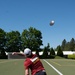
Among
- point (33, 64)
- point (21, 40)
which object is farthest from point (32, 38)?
point (33, 64)

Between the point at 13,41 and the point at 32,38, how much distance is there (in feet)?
25.9

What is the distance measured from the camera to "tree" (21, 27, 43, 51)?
12125cm

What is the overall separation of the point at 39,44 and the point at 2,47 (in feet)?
49.3

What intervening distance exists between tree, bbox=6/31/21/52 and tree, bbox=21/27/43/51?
2202 millimetres

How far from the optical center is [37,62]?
8.39m

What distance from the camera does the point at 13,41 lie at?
123m

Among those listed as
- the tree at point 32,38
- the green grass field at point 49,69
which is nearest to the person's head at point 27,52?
the green grass field at point 49,69

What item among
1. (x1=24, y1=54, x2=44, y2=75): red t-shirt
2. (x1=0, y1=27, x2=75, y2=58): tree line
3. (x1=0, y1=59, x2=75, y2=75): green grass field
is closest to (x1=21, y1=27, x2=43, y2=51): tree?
(x1=0, y1=27, x2=75, y2=58): tree line

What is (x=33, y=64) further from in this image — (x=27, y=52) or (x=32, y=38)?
(x=32, y=38)

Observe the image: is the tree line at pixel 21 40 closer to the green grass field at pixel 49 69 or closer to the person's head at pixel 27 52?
the green grass field at pixel 49 69

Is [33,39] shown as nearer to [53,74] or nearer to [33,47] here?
[33,47]

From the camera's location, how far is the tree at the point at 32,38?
398 ft

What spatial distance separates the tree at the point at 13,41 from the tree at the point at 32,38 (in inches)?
86.7

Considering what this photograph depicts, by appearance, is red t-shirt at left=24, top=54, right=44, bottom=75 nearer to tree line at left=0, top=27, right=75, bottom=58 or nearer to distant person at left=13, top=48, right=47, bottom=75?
distant person at left=13, top=48, right=47, bottom=75
